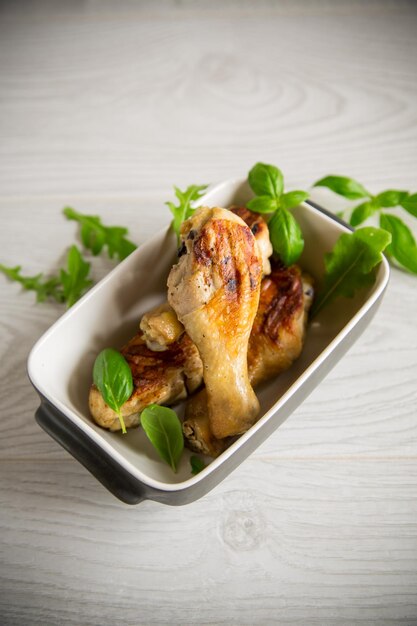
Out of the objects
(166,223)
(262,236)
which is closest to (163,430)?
(262,236)

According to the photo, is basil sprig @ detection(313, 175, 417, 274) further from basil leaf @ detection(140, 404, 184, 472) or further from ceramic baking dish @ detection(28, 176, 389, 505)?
basil leaf @ detection(140, 404, 184, 472)

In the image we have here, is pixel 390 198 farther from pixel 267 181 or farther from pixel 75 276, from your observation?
pixel 75 276

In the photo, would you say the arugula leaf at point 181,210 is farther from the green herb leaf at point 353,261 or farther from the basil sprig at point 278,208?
the green herb leaf at point 353,261

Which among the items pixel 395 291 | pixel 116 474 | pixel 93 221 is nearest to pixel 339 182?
pixel 395 291

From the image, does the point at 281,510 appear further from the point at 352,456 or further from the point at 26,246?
the point at 26,246

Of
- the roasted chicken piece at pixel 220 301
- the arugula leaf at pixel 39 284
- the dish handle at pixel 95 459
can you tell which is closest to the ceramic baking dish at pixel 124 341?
the dish handle at pixel 95 459

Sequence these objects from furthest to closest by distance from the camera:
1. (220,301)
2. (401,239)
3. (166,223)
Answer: (166,223), (401,239), (220,301)
